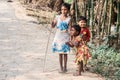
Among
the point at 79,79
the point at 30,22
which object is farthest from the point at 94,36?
the point at 30,22

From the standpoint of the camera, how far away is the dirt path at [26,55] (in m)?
7.37

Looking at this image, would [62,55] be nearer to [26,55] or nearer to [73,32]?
[73,32]

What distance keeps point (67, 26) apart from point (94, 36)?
2918 millimetres

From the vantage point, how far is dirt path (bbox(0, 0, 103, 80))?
24.2 ft

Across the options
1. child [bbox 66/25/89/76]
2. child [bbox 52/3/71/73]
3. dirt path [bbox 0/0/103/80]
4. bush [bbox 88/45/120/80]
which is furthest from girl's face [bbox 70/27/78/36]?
bush [bbox 88/45/120/80]

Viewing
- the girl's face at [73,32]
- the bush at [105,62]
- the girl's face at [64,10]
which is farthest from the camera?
the bush at [105,62]

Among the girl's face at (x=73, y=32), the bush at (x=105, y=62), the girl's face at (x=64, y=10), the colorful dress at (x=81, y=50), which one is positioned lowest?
the bush at (x=105, y=62)

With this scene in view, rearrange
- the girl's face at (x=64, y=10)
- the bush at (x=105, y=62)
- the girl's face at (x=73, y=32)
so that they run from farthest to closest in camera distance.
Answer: the bush at (x=105, y=62), the girl's face at (x=64, y=10), the girl's face at (x=73, y=32)

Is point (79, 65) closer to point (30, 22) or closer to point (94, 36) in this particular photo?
point (94, 36)

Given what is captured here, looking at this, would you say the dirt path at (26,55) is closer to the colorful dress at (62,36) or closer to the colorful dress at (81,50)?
the colorful dress at (81,50)

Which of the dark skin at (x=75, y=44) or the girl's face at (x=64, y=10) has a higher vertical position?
the girl's face at (x=64, y=10)

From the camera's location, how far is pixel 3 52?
30.4ft

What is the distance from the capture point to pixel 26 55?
903 cm

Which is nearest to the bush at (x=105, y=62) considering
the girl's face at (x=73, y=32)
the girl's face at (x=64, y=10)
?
the girl's face at (x=73, y=32)
